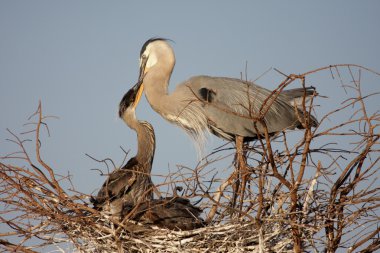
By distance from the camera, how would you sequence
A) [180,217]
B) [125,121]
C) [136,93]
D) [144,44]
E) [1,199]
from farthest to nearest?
[144,44] < [136,93] < [125,121] < [180,217] < [1,199]

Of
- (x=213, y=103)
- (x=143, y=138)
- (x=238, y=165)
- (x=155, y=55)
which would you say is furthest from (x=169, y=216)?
(x=155, y=55)

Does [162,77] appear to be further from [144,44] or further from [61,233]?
[61,233]

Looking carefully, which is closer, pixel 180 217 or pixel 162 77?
pixel 180 217

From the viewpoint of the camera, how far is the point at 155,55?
7.43 metres

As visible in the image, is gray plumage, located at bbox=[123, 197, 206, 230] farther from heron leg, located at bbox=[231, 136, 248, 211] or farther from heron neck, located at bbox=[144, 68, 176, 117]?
heron neck, located at bbox=[144, 68, 176, 117]

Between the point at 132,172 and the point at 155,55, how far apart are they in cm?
223

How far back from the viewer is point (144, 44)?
7.63 m

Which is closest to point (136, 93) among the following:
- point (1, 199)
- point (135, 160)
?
point (135, 160)

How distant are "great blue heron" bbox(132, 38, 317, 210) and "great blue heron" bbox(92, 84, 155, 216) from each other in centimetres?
28

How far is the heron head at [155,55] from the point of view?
7332 mm

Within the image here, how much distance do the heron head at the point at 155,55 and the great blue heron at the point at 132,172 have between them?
0.38 m

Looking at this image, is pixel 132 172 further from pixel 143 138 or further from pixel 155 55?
pixel 155 55

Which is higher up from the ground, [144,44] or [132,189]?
[144,44]

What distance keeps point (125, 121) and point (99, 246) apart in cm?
261
